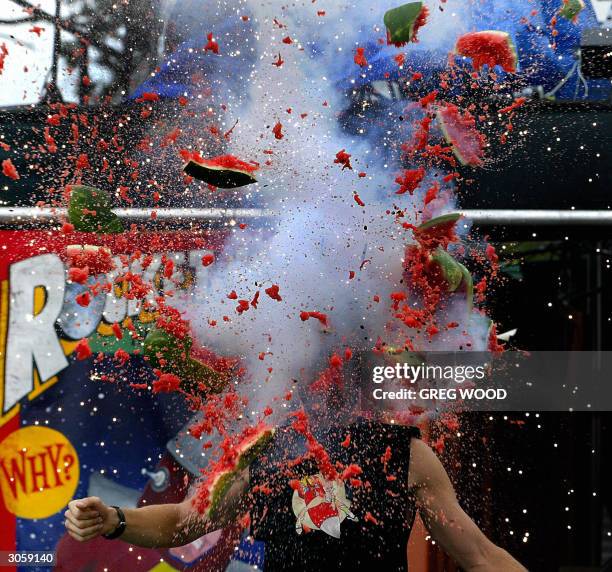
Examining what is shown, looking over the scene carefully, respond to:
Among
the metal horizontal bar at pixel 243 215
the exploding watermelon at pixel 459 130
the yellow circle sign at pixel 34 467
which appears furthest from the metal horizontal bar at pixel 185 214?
the yellow circle sign at pixel 34 467

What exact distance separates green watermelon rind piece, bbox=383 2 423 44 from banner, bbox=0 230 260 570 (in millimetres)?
1042

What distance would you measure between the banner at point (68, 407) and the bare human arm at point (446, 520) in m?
0.64

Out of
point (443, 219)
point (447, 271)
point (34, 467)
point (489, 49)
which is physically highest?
Answer: point (489, 49)

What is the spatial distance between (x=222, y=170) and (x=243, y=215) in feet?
0.50

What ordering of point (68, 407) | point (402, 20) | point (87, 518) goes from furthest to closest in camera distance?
point (68, 407) < point (402, 20) < point (87, 518)

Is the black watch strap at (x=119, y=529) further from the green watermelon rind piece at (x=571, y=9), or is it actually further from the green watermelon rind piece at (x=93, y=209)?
the green watermelon rind piece at (x=571, y=9)

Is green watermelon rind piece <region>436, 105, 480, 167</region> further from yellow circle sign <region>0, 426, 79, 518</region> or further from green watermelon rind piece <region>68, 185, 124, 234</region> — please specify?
yellow circle sign <region>0, 426, 79, 518</region>

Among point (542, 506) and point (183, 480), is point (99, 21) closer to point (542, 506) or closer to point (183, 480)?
point (183, 480)

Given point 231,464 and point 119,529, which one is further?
point 231,464

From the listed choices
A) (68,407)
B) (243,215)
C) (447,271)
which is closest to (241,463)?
(68,407)

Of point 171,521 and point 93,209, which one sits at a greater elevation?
point 93,209

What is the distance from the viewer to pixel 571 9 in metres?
1.75

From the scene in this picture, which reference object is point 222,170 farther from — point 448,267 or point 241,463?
point 241,463

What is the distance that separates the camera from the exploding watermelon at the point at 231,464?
178 cm
